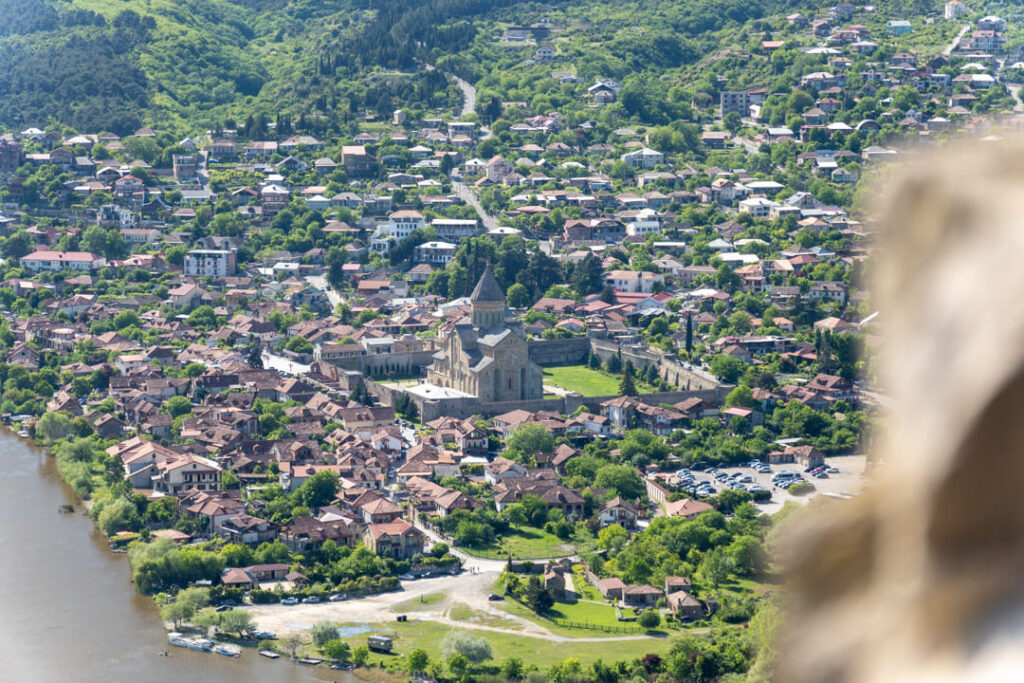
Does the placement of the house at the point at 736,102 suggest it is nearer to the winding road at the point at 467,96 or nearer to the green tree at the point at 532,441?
the winding road at the point at 467,96

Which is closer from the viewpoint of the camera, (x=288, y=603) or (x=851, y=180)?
(x=288, y=603)

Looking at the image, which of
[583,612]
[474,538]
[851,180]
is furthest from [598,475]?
[851,180]

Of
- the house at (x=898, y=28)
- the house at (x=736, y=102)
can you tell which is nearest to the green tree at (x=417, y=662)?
the house at (x=736, y=102)

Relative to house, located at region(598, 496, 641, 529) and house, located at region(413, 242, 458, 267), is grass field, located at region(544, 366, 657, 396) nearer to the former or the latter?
house, located at region(413, 242, 458, 267)

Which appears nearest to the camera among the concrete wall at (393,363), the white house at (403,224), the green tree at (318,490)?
the green tree at (318,490)

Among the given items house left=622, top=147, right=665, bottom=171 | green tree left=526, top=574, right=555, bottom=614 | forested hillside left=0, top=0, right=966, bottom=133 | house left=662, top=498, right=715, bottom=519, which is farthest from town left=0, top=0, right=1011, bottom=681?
forested hillside left=0, top=0, right=966, bottom=133

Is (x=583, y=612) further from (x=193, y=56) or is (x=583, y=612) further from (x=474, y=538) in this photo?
(x=193, y=56)
